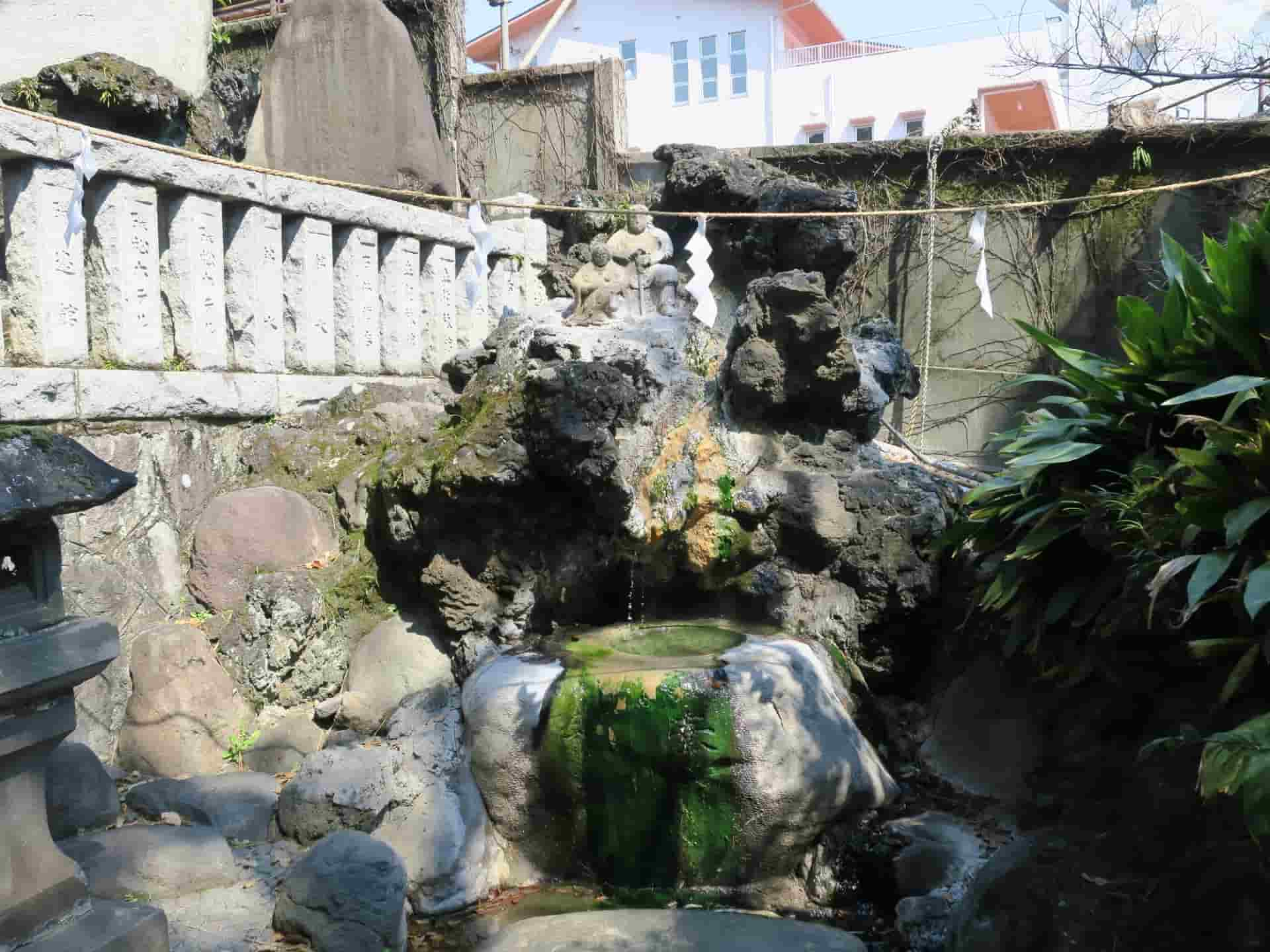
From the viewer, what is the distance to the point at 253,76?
1039cm

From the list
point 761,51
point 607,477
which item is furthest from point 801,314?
point 761,51

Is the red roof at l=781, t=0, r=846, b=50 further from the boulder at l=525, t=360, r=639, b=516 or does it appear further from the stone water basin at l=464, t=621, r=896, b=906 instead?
the stone water basin at l=464, t=621, r=896, b=906

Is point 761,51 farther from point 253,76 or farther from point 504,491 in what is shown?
point 504,491

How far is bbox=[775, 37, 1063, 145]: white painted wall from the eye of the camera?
19.1 meters

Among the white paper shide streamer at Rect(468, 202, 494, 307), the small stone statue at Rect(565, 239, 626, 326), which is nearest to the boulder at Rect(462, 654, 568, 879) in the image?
the small stone statue at Rect(565, 239, 626, 326)

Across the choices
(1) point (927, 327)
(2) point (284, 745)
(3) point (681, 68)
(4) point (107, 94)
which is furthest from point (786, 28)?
(2) point (284, 745)

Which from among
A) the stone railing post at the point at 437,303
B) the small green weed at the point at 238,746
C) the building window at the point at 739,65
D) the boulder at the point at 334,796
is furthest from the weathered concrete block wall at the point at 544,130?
the building window at the point at 739,65

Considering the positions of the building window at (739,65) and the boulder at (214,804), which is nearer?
the boulder at (214,804)

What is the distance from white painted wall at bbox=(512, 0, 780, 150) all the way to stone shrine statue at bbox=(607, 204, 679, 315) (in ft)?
50.8

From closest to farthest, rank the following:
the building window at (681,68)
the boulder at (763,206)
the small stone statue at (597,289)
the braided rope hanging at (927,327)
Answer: the small stone statue at (597,289) → the boulder at (763,206) → the braided rope hanging at (927,327) → the building window at (681,68)

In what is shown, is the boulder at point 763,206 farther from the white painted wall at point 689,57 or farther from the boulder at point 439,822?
the white painted wall at point 689,57

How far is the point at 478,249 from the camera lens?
782 cm

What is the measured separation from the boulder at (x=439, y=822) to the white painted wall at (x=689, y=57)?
1856 centimetres

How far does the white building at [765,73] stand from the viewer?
64.1 feet
